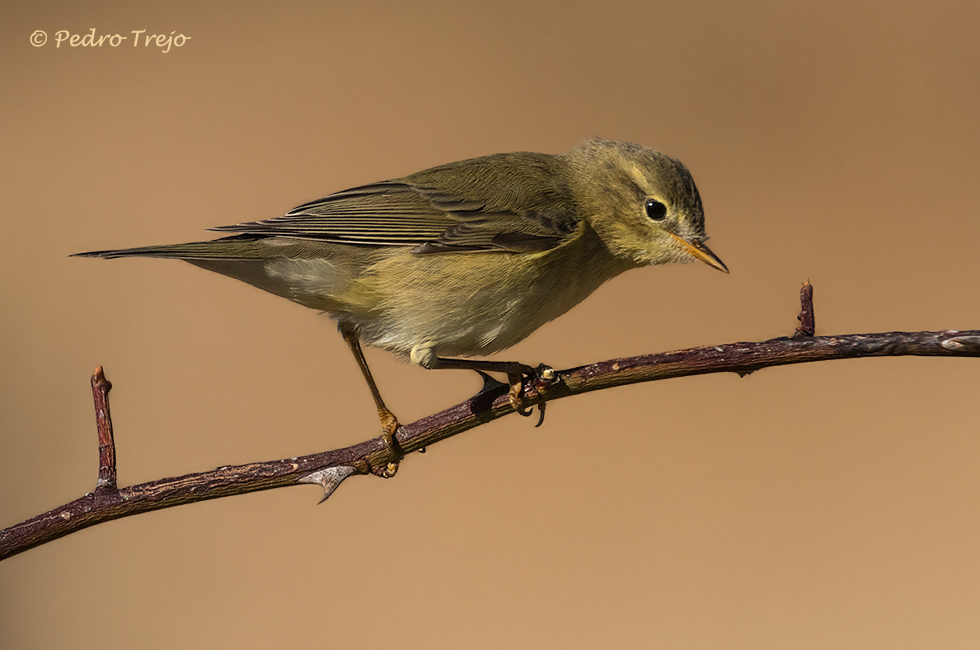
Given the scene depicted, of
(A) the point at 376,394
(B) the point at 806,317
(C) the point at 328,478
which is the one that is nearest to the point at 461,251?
(A) the point at 376,394

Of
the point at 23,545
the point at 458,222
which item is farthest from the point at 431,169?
the point at 23,545

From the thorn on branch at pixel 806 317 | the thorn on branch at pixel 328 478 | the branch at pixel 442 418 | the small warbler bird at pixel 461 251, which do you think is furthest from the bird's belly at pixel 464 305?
the thorn on branch at pixel 806 317

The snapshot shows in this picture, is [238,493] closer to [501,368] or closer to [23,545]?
[23,545]

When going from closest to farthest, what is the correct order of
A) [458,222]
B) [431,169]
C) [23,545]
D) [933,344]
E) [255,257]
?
[933,344] → [23,545] → [255,257] → [458,222] → [431,169]

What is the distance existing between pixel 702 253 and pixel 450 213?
0.85 metres

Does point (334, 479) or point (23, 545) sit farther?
point (334, 479)

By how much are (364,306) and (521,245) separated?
53 centimetres

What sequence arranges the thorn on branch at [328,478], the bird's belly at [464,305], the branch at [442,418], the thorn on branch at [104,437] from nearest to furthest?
the branch at [442,418] → the thorn on branch at [104,437] → the thorn on branch at [328,478] → the bird's belly at [464,305]

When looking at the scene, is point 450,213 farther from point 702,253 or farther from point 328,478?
point 328,478

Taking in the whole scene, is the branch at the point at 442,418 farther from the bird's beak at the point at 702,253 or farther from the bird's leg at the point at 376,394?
the bird's beak at the point at 702,253

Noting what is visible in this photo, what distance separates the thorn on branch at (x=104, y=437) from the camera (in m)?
1.95

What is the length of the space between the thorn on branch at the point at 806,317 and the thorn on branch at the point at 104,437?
1681mm

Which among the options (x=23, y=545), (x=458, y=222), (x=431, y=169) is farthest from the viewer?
(x=431, y=169)

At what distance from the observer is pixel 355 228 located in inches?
103
